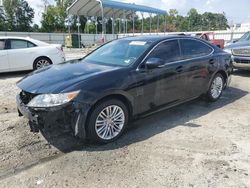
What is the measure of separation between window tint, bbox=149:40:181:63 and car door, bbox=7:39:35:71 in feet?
20.6

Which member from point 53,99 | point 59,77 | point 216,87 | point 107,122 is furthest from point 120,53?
point 216,87

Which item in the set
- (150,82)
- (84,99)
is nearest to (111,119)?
(84,99)

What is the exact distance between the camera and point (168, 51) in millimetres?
5074

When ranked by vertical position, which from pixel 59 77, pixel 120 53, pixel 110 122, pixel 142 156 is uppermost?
pixel 120 53

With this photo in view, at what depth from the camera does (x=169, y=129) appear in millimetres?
4754

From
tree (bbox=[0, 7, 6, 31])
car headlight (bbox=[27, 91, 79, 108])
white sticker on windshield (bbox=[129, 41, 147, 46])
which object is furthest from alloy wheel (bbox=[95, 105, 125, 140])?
tree (bbox=[0, 7, 6, 31])

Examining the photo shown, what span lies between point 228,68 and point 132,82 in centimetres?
329

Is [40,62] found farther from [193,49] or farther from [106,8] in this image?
[106,8]

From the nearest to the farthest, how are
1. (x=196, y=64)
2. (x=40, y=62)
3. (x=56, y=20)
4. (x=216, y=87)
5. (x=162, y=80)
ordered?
(x=162, y=80) → (x=196, y=64) → (x=216, y=87) → (x=40, y=62) → (x=56, y=20)

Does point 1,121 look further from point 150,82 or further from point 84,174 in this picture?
point 150,82

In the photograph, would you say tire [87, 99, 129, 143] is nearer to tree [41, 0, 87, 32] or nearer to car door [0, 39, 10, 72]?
car door [0, 39, 10, 72]

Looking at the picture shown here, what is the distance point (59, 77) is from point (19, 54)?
20.5ft

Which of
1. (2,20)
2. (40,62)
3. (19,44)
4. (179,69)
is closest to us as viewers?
(179,69)

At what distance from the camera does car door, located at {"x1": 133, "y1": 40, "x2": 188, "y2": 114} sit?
450 cm
